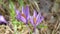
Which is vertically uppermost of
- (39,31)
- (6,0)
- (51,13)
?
(6,0)

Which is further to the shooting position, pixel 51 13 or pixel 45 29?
pixel 51 13

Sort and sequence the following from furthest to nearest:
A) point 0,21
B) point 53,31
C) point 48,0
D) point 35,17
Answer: point 48,0, point 0,21, point 53,31, point 35,17

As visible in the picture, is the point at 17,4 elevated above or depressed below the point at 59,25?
above

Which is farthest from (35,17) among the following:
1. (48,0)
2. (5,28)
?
(48,0)

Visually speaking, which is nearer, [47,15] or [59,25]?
[59,25]

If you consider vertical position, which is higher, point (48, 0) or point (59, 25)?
point (48, 0)

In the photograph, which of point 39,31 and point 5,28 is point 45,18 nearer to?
point 39,31

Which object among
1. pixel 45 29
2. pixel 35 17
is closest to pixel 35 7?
pixel 45 29

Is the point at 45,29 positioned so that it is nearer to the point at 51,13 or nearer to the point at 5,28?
the point at 51,13

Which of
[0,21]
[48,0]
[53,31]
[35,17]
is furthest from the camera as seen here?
[48,0]
